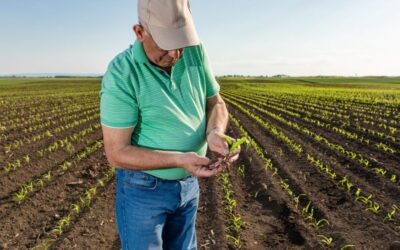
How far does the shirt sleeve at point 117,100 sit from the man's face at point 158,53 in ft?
0.51

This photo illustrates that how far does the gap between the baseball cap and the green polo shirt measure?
138mm

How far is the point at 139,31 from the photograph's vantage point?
5.14 ft

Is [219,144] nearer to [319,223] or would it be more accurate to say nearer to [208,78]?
[208,78]

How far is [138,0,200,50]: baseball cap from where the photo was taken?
146cm

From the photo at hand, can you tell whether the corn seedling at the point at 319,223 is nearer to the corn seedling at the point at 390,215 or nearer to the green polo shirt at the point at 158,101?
the corn seedling at the point at 390,215

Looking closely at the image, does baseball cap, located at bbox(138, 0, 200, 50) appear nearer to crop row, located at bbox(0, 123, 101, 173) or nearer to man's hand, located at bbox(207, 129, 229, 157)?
man's hand, located at bbox(207, 129, 229, 157)

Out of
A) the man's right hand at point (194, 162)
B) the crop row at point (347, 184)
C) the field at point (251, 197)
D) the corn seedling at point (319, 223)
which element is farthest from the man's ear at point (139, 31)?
the crop row at point (347, 184)

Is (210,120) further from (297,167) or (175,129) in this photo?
(297,167)

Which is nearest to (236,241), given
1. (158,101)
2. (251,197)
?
(251,197)

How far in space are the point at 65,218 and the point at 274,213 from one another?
2.90 meters

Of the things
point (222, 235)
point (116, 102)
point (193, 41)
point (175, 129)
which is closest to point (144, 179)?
point (175, 129)

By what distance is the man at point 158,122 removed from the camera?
155 cm

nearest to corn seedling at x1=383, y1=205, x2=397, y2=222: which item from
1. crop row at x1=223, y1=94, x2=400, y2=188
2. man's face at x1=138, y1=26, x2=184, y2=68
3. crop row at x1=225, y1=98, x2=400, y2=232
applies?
crop row at x1=225, y1=98, x2=400, y2=232

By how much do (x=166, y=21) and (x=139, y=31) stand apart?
0.16 metres
